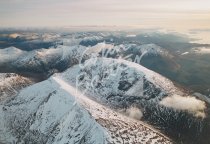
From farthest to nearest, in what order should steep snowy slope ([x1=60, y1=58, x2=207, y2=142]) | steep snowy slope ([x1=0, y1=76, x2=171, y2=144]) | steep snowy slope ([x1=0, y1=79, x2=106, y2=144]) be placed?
steep snowy slope ([x1=60, y1=58, x2=207, y2=142]) → steep snowy slope ([x1=0, y1=79, x2=106, y2=144]) → steep snowy slope ([x1=0, y1=76, x2=171, y2=144])

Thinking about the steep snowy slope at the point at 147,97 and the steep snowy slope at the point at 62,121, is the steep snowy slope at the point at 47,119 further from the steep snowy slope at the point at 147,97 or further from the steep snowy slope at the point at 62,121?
the steep snowy slope at the point at 147,97

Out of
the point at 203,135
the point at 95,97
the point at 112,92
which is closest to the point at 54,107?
the point at 95,97

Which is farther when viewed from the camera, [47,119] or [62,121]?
[47,119]

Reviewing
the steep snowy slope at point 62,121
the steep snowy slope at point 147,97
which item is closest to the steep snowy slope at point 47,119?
the steep snowy slope at point 62,121

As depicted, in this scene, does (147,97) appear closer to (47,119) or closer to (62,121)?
(62,121)

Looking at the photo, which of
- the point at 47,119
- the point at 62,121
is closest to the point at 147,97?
the point at 62,121

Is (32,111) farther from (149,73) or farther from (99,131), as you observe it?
(149,73)

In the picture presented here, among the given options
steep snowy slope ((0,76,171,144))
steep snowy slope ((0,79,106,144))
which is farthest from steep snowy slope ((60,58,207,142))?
steep snowy slope ((0,79,106,144))

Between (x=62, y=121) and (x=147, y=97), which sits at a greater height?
(x=62, y=121)

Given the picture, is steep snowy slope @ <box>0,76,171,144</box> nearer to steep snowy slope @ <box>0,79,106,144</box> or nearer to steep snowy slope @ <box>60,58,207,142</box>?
steep snowy slope @ <box>0,79,106,144</box>
